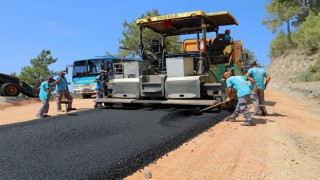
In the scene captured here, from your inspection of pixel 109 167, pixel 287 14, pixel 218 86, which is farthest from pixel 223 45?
pixel 287 14

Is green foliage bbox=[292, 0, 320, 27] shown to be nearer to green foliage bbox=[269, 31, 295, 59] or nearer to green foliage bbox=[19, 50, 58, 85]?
green foliage bbox=[269, 31, 295, 59]

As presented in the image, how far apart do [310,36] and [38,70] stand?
27103mm

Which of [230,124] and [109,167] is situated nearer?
[109,167]

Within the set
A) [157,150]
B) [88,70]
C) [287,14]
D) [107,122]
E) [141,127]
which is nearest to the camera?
[157,150]

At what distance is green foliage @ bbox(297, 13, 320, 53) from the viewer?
24.8 m

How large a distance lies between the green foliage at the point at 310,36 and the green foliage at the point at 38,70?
83.8ft

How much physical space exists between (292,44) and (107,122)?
31.1m

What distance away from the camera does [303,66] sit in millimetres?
27016

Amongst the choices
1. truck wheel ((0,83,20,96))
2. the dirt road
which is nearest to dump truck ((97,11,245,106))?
the dirt road

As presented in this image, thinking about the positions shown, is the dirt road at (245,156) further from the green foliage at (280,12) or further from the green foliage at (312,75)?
the green foliage at (280,12)

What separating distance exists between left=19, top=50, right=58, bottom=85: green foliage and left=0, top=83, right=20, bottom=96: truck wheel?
18.2 metres

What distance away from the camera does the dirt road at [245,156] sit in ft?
12.5

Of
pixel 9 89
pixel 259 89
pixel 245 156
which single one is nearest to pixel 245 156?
pixel 245 156

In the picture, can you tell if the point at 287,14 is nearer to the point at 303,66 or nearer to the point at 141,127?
the point at 303,66
